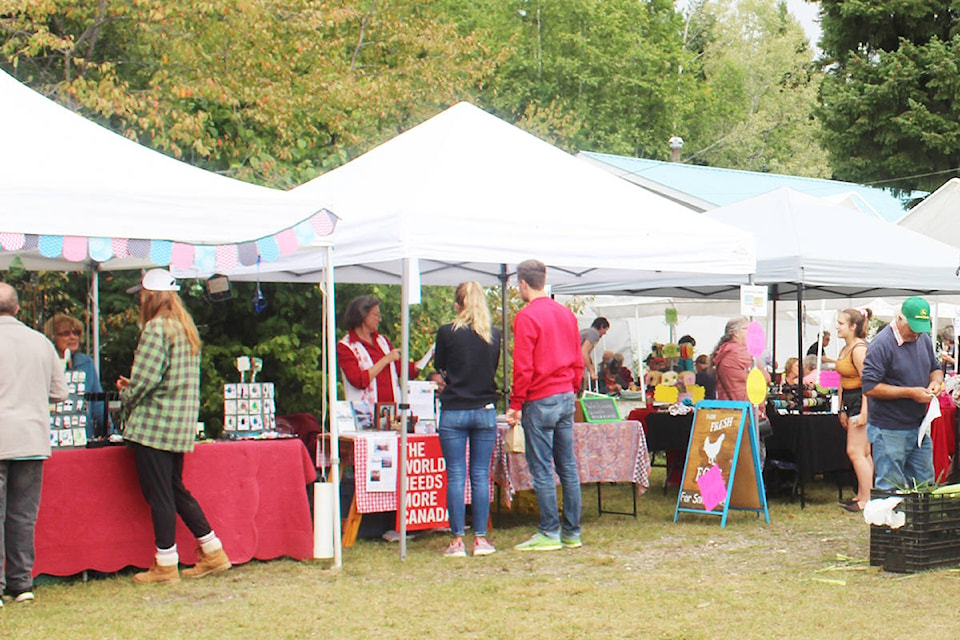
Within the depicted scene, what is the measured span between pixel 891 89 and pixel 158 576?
13988mm

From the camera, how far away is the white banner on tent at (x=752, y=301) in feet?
27.5

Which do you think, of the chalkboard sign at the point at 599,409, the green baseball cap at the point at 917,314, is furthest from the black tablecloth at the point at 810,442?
the green baseball cap at the point at 917,314

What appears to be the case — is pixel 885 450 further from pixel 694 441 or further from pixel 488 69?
pixel 488 69

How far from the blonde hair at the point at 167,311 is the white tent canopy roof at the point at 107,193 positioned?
377 mm

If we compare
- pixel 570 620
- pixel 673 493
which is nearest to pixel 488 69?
pixel 673 493

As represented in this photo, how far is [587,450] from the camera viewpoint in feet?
26.7

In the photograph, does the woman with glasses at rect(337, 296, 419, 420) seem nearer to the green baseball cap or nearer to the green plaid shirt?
the green plaid shirt

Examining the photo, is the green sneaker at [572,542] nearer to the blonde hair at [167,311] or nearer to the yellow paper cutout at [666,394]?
the blonde hair at [167,311]

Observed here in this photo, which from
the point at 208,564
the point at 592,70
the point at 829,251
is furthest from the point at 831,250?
the point at 592,70

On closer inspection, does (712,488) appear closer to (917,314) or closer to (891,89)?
(917,314)

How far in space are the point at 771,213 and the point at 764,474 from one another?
99.6 inches

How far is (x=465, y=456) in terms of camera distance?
278 inches

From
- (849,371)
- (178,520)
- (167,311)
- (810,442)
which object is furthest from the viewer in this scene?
(810,442)

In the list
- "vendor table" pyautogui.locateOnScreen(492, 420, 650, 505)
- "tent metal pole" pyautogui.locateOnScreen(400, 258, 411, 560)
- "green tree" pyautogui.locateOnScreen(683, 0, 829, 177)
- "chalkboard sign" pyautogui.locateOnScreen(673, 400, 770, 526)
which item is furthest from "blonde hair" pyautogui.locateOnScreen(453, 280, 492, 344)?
"green tree" pyautogui.locateOnScreen(683, 0, 829, 177)
